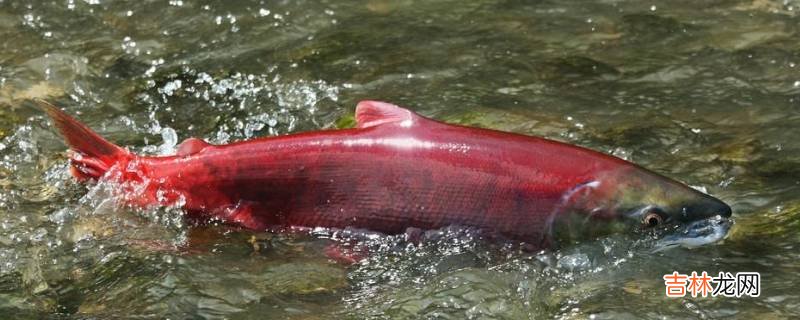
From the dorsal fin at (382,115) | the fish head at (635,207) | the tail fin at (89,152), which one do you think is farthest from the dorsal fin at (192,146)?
the fish head at (635,207)

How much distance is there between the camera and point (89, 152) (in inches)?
205

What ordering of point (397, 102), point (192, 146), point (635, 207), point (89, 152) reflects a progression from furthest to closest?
point (397, 102), point (89, 152), point (192, 146), point (635, 207)

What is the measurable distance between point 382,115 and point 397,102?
1792mm

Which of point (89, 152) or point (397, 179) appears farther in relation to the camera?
point (89, 152)

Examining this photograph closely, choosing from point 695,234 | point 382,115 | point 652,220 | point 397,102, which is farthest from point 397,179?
point 397,102

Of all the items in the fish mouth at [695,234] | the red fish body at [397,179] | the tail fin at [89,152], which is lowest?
the fish mouth at [695,234]

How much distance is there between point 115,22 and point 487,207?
13.5 feet

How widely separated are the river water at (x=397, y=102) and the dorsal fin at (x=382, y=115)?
514 millimetres

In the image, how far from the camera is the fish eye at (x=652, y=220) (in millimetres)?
4906

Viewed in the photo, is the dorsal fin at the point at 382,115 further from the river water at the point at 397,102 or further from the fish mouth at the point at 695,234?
the fish mouth at the point at 695,234

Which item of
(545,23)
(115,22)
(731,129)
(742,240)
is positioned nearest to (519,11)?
(545,23)

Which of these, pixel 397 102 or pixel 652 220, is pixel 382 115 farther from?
pixel 397 102

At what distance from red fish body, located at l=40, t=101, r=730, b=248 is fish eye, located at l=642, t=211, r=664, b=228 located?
0.36 feet

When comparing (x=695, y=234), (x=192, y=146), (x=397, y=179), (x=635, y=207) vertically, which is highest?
(x=192, y=146)
